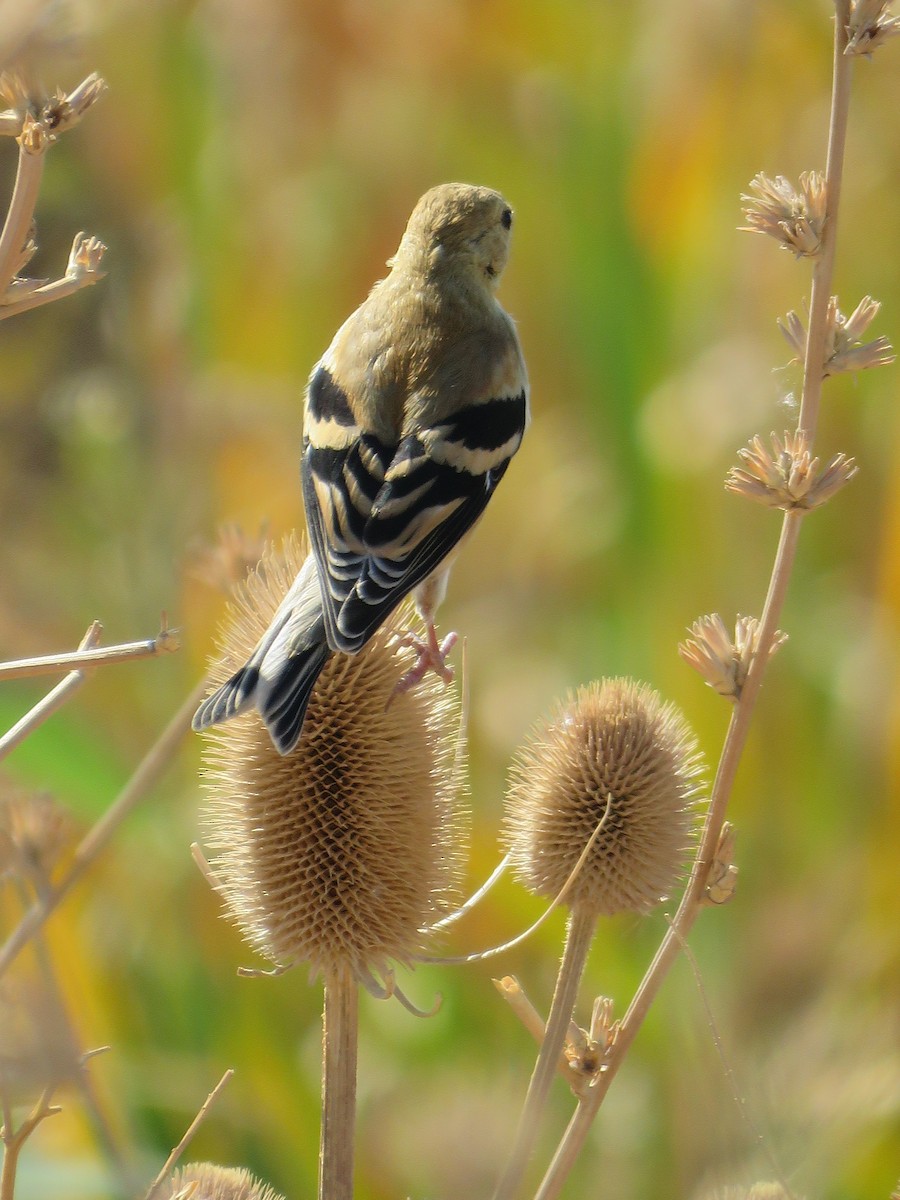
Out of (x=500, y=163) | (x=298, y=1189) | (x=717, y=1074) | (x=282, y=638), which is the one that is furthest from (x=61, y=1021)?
(x=500, y=163)

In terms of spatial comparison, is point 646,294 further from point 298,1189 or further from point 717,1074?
point 717,1074

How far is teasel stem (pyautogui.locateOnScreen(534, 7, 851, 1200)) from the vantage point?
4.05 ft

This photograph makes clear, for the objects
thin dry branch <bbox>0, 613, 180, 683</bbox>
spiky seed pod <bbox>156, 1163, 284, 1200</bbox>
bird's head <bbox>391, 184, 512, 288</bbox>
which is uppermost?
bird's head <bbox>391, 184, 512, 288</bbox>

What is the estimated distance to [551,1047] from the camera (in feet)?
4.38

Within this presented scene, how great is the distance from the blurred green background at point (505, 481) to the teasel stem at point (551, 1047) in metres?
0.98

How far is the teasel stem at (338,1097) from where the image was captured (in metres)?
1.33

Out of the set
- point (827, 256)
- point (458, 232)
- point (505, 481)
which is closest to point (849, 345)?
point (827, 256)

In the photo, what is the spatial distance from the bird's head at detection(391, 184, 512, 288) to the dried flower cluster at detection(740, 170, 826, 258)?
1.28 meters

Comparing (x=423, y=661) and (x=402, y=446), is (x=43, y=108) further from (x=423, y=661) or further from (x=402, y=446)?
(x=402, y=446)

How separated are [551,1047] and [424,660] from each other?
597 mm

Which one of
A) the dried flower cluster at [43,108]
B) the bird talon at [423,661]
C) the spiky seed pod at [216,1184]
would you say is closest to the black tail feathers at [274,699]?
the bird talon at [423,661]

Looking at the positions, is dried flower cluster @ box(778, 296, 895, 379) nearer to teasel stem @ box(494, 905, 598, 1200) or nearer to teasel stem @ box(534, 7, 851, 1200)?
teasel stem @ box(534, 7, 851, 1200)

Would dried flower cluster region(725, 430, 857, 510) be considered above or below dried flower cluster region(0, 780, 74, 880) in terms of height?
above

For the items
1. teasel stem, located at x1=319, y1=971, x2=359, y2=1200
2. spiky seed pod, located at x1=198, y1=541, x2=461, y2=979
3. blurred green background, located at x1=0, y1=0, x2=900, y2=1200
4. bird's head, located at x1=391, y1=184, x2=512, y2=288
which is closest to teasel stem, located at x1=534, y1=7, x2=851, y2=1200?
teasel stem, located at x1=319, y1=971, x2=359, y2=1200
